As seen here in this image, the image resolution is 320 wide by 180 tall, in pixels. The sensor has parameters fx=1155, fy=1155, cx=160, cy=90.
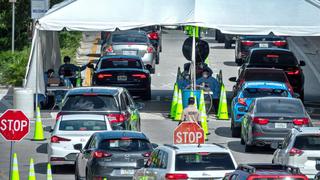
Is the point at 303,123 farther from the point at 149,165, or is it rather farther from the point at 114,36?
the point at 114,36

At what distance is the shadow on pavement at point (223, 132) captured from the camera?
1327 inches

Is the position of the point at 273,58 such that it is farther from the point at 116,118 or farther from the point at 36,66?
the point at 116,118

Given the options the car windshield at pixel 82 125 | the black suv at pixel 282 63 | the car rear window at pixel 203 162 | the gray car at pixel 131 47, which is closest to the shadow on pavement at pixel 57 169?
the car windshield at pixel 82 125

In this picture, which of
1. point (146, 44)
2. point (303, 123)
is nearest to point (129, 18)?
point (303, 123)

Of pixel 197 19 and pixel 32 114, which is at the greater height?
pixel 197 19

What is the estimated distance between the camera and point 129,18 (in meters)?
36.8

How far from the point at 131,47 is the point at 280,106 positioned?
20283 millimetres

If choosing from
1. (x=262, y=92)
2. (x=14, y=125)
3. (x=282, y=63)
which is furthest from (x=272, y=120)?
(x=282, y=63)

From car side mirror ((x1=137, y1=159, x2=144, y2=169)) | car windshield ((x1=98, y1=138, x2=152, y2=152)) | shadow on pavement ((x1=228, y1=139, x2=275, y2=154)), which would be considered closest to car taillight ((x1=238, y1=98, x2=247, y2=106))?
shadow on pavement ((x1=228, y1=139, x2=275, y2=154))

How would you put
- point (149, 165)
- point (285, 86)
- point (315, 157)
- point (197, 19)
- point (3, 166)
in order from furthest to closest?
point (197, 19)
point (285, 86)
point (3, 166)
point (315, 157)
point (149, 165)

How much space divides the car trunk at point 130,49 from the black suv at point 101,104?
19.2m

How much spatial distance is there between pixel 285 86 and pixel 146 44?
16657mm

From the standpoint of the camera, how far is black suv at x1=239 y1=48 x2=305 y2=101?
131ft

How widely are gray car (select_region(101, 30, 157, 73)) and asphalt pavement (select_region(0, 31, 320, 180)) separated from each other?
1110 mm
